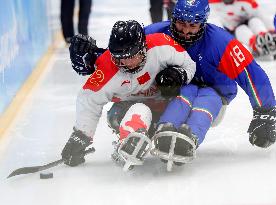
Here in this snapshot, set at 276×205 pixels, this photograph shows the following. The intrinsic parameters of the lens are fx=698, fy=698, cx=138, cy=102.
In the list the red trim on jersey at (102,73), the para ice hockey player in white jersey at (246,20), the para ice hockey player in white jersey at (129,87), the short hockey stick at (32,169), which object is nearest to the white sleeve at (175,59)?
the para ice hockey player in white jersey at (129,87)

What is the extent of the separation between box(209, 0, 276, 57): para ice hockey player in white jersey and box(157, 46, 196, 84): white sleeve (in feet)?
5.14

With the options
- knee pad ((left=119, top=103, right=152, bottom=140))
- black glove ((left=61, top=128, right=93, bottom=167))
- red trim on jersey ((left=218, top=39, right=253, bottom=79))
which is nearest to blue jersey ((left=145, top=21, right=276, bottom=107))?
red trim on jersey ((left=218, top=39, right=253, bottom=79))

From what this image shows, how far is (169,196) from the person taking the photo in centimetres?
152

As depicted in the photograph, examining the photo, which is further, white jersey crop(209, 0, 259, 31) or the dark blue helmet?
white jersey crop(209, 0, 259, 31)

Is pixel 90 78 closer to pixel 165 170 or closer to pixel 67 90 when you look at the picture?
pixel 165 170

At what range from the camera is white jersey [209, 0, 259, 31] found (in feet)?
11.4

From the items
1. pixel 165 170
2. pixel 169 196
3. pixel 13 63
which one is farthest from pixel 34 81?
pixel 169 196

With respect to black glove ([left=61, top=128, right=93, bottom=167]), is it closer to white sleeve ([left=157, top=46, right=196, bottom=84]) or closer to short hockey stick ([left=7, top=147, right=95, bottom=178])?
short hockey stick ([left=7, top=147, right=95, bottom=178])

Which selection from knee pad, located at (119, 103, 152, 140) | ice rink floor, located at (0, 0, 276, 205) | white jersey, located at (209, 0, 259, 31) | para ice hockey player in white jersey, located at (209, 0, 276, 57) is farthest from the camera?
white jersey, located at (209, 0, 259, 31)

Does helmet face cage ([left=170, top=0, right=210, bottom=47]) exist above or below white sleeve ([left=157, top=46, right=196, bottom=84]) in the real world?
above

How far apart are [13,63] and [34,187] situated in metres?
0.99

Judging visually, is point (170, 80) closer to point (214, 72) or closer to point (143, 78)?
point (143, 78)

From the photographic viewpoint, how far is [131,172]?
5.56ft

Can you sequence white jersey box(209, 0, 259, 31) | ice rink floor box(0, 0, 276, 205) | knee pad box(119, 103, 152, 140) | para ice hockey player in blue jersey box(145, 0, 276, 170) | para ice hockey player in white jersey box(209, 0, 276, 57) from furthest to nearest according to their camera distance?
white jersey box(209, 0, 259, 31) → para ice hockey player in white jersey box(209, 0, 276, 57) → para ice hockey player in blue jersey box(145, 0, 276, 170) → knee pad box(119, 103, 152, 140) → ice rink floor box(0, 0, 276, 205)
